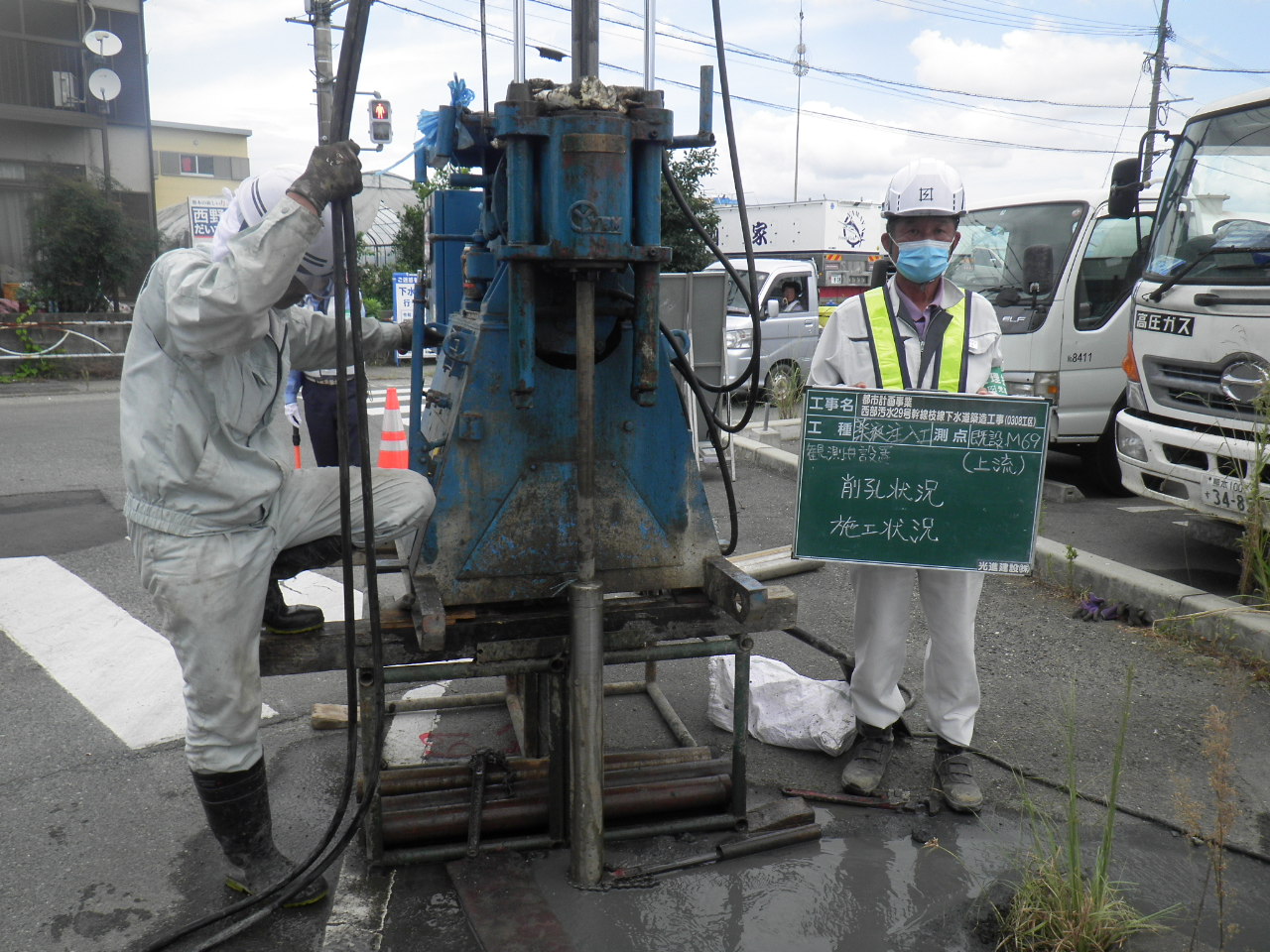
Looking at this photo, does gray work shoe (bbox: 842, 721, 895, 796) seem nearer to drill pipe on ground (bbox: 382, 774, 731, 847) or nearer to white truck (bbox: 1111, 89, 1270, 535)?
drill pipe on ground (bbox: 382, 774, 731, 847)

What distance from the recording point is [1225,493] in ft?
16.1

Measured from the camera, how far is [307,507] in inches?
108

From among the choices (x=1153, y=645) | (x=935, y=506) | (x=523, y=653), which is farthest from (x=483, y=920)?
(x=1153, y=645)

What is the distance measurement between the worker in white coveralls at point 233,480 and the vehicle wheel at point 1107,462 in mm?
6556

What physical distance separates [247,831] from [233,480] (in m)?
0.99

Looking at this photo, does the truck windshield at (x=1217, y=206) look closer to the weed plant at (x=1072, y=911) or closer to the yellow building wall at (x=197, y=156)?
the weed plant at (x=1072, y=911)

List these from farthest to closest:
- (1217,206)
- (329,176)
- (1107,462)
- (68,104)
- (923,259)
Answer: (68,104), (1107,462), (1217,206), (923,259), (329,176)

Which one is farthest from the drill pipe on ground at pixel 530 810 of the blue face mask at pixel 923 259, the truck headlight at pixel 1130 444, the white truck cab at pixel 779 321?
the white truck cab at pixel 779 321

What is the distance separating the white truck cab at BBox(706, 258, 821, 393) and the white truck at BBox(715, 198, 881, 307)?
845cm

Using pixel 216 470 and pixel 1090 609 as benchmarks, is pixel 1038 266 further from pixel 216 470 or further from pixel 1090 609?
pixel 216 470

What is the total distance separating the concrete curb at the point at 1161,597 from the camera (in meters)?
4.42

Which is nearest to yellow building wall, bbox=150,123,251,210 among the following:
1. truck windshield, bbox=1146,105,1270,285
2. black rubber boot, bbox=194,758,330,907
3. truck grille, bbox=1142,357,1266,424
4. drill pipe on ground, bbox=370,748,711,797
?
truck windshield, bbox=1146,105,1270,285

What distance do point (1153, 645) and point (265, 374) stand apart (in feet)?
13.4

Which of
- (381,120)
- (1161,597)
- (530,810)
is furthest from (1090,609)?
(381,120)
